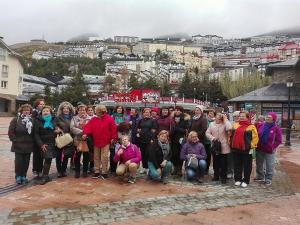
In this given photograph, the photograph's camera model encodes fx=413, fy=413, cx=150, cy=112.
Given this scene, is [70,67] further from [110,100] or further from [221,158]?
[221,158]

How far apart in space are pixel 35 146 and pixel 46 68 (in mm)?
127996

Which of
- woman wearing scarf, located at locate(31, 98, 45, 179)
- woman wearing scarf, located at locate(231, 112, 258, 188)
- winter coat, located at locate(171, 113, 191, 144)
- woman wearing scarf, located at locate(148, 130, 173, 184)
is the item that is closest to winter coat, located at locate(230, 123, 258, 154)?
woman wearing scarf, located at locate(231, 112, 258, 188)

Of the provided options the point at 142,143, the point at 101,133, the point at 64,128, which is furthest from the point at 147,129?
the point at 64,128

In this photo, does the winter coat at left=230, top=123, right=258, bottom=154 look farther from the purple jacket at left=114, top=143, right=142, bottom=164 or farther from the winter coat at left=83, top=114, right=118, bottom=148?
the winter coat at left=83, top=114, right=118, bottom=148

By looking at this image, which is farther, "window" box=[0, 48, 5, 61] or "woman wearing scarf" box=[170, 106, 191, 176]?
"window" box=[0, 48, 5, 61]

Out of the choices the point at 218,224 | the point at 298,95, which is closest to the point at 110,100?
the point at 298,95

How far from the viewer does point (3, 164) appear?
10.7 m

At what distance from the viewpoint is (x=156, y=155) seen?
869 centimetres

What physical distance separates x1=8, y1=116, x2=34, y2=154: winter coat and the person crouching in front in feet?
5.94

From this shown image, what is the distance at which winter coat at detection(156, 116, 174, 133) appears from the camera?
9258 millimetres

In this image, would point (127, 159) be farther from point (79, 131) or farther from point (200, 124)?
point (200, 124)

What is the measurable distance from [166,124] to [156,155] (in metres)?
0.89

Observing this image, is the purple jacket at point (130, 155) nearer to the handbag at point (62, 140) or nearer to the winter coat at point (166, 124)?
the winter coat at point (166, 124)

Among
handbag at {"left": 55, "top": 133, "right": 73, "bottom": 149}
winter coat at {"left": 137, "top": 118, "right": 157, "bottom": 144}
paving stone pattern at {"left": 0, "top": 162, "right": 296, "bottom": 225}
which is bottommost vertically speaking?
paving stone pattern at {"left": 0, "top": 162, "right": 296, "bottom": 225}
